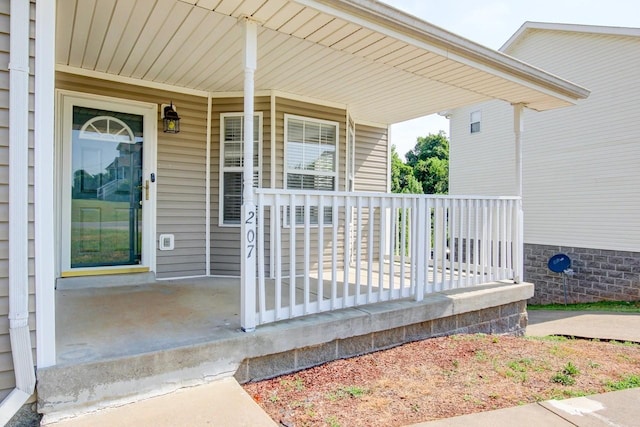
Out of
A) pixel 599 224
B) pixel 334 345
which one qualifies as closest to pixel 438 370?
pixel 334 345

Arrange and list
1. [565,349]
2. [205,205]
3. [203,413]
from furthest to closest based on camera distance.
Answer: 1. [205,205]
2. [565,349]
3. [203,413]

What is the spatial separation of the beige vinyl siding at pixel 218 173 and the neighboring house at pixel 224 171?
3cm

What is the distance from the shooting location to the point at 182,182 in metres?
4.81

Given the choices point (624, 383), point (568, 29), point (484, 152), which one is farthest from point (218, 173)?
point (568, 29)

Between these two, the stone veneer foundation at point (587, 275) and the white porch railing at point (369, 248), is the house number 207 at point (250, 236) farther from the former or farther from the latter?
the stone veneer foundation at point (587, 275)

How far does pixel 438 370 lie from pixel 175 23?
3.48m

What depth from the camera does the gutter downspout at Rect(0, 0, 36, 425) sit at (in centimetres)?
203

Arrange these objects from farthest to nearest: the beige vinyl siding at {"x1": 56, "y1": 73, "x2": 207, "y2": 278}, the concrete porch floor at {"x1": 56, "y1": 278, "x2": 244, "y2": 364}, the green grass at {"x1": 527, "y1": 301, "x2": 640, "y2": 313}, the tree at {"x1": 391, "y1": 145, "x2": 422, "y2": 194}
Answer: the tree at {"x1": 391, "y1": 145, "x2": 422, "y2": 194}
the green grass at {"x1": 527, "y1": 301, "x2": 640, "y2": 313}
the beige vinyl siding at {"x1": 56, "y1": 73, "x2": 207, "y2": 278}
the concrete porch floor at {"x1": 56, "y1": 278, "x2": 244, "y2": 364}

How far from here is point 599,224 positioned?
8664 millimetres

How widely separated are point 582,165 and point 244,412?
374 inches

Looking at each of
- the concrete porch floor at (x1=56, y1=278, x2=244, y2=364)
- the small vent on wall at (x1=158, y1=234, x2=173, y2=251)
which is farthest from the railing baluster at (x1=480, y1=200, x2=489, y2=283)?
the small vent on wall at (x1=158, y1=234, x2=173, y2=251)

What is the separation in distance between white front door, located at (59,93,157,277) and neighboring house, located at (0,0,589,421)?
15 mm

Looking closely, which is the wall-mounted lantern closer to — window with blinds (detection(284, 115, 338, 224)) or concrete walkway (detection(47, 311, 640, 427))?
window with blinds (detection(284, 115, 338, 224))

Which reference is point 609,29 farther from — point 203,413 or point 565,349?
point 203,413
